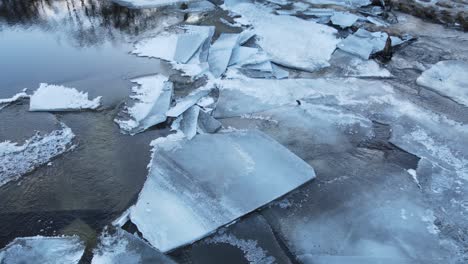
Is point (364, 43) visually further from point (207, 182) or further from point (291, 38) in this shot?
point (207, 182)

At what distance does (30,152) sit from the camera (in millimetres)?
3379

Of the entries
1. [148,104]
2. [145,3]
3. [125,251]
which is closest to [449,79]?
[148,104]

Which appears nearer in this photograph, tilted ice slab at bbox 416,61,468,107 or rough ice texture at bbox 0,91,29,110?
rough ice texture at bbox 0,91,29,110

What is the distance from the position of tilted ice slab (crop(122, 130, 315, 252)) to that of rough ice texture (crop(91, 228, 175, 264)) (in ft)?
0.29

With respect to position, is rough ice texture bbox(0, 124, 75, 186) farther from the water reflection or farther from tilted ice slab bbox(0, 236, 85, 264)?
the water reflection

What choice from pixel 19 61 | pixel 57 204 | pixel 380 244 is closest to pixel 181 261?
pixel 57 204

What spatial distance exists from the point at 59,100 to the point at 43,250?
2.23 metres

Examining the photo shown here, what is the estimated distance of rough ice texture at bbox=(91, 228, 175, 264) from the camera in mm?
2381

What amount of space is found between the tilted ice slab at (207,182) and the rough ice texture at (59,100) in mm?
1199

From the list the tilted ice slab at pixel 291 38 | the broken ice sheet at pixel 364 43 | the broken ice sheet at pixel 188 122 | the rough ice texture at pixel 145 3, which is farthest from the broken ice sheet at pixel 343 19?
the broken ice sheet at pixel 188 122

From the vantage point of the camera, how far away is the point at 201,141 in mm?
3488

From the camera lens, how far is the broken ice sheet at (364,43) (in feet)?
18.6

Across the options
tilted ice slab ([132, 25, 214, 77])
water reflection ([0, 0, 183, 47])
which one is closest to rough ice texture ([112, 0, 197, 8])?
water reflection ([0, 0, 183, 47])

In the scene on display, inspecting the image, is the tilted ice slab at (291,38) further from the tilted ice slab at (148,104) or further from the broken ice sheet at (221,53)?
the tilted ice slab at (148,104)
